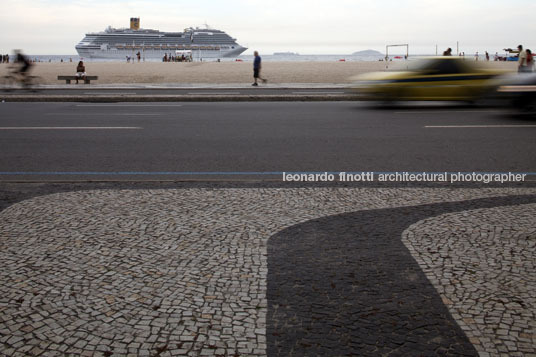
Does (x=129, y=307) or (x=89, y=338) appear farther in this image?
(x=129, y=307)

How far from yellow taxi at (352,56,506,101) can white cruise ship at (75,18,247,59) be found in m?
113

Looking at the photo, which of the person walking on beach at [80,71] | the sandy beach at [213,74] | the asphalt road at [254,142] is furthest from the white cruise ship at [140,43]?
the asphalt road at [254,142]

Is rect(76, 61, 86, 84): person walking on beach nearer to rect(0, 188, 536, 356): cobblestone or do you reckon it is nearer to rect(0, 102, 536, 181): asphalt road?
rect(0, 102, 536, 181): asphalt road

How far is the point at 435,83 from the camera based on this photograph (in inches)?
529

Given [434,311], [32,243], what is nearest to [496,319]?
[434,311]

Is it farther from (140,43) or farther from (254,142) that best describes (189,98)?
(140,43)

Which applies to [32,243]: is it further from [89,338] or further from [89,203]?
[89,338]

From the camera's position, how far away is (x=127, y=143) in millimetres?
8148

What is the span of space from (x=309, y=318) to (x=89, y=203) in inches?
106

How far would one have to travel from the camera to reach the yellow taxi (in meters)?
13.3

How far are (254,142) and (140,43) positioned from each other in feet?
394

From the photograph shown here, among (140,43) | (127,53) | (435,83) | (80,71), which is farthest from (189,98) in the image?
(127,53)

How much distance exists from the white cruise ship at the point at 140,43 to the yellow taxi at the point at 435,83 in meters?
113

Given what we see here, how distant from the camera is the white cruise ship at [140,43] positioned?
396 feet
